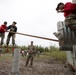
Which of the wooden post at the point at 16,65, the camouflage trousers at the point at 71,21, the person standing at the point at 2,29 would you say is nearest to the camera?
the camouflage trousers at the point at 71,21

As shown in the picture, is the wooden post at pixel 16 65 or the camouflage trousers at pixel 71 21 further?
the wooden post at pixel 16 65

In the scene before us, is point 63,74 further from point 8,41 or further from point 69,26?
point 69,26

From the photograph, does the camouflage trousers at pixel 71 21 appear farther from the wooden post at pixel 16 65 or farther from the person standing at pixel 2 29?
the person standing at pixel 2 29

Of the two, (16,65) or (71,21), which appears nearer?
(71,21)

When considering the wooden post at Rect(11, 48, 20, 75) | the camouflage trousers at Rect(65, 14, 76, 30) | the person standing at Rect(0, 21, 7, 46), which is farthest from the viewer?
the person standing at Rect(0, 21, 7, 46)

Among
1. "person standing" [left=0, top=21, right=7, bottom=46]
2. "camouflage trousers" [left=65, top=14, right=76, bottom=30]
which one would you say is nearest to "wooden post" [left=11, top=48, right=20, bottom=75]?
"camouflage trousers" [left=65, top=14, right=76, bottom=30]

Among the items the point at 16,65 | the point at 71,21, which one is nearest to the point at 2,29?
the point at 16,65

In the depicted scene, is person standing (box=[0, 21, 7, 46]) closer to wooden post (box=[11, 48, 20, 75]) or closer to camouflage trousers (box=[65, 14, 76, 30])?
wooden post (box=[11, 48, 20, 75])

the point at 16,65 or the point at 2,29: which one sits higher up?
the point at 2,29

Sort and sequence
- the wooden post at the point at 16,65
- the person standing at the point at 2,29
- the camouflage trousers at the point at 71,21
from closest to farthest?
1. the camouflage trousers at the point at 71,21
2. the wooden post at the point at 16,65
3. the person standing at the point at 2,29

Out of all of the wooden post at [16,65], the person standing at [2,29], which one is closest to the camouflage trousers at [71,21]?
Answer: the wooden post at [16,65]

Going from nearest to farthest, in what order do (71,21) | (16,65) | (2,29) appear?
(71,21) < (16,65) < (2,29)

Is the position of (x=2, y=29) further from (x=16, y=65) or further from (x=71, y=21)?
(x=71, y=21)

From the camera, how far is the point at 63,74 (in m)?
15.5
